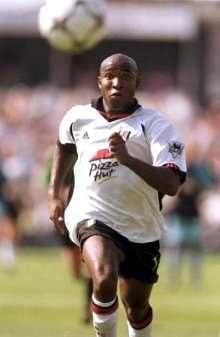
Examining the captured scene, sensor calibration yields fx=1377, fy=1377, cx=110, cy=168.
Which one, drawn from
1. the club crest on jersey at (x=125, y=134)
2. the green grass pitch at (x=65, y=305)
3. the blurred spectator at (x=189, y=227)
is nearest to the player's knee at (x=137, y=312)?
the club crest on jersey at (x=125, y=134)

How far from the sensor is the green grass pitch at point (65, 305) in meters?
13.0

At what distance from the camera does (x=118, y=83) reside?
350 inches

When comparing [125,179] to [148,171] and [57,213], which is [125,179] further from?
[57,213]

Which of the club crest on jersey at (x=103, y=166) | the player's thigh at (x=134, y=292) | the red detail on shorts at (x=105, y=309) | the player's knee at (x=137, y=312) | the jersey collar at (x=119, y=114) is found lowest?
the player's knee at (x=137, y=312)

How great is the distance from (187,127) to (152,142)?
21.4 metres

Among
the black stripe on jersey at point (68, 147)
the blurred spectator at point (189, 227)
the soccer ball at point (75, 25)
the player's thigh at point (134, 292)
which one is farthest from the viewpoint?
the blurred spectator at point (189, 227)

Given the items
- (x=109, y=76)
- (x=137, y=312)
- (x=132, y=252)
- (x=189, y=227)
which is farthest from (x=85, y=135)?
(x=189, y=227)

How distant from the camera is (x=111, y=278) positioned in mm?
8477

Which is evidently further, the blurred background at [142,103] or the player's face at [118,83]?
the blurred background at [142,103]

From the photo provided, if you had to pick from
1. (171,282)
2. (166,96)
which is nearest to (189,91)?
(166,96)

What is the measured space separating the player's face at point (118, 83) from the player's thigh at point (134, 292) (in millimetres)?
1141

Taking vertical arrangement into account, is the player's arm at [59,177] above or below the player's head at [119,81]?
below

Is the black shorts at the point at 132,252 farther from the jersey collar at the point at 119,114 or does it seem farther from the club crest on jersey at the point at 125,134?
the jersey collar at the point at 119,114

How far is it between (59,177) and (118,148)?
1.08 metres
